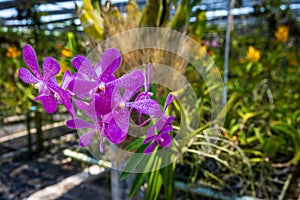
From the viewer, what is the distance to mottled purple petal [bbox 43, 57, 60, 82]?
25 centimetres

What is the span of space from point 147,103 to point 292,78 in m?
2.00

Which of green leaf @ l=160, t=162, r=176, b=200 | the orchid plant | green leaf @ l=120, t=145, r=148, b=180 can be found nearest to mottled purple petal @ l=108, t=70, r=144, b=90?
the orchid plant

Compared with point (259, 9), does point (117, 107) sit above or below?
below

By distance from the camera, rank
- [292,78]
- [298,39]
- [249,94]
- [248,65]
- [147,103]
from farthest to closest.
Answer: [298,39], [292,78], [248,65], [249,94], [147,103]

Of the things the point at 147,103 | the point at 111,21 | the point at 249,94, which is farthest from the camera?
the point at 249,94

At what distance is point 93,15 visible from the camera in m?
0.75

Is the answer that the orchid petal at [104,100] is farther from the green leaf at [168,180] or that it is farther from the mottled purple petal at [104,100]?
the green leaf at [168,180]

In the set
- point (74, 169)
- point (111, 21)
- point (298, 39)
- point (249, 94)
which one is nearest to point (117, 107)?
point (111, 21)

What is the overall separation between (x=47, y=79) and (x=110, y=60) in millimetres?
68

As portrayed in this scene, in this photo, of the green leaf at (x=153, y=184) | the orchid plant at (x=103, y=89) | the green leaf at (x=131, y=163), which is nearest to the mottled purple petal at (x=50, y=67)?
the orchid plant at (x=103, y=89)

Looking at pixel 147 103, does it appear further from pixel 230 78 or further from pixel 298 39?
pixel 298 39

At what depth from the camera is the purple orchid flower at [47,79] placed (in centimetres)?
25

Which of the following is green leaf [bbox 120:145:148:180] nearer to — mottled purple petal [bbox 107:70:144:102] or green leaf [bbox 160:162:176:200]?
green leaf [bbox 160:162:176:200]

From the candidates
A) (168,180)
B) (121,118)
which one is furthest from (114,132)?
(168,180)
